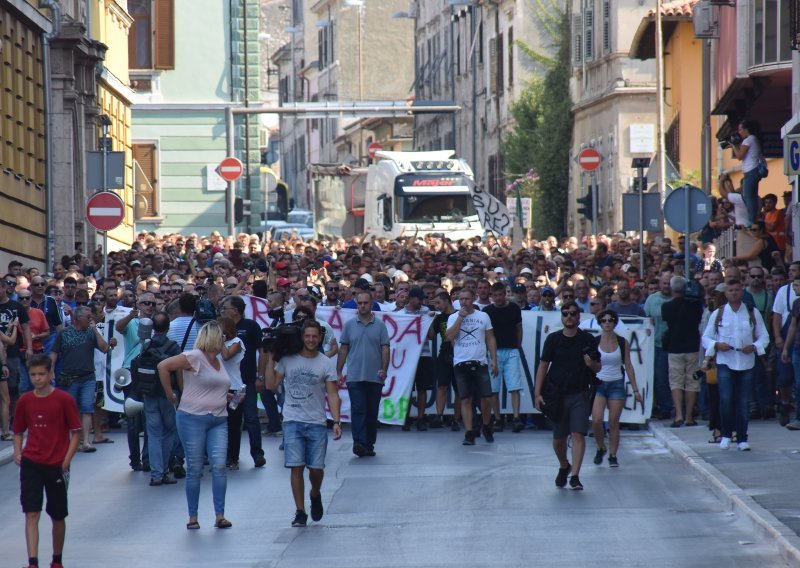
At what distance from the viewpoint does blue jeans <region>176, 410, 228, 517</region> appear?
12828mm

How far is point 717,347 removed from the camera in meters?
17.2

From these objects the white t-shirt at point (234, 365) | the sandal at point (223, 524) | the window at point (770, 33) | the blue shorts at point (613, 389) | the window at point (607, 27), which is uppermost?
the window at point (607, 27)

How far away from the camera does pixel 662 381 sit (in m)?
20.9

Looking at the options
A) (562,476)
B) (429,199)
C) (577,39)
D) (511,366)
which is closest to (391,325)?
(511,366)

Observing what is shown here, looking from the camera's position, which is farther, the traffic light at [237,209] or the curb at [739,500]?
the traffic light at [237,209]

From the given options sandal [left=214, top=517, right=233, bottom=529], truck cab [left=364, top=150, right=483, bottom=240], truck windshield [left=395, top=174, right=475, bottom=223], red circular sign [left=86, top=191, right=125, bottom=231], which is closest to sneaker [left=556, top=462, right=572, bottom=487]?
sandal [left=214, top=517, right=233, bottom=529]

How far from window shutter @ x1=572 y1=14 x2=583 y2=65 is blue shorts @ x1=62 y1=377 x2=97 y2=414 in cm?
3666

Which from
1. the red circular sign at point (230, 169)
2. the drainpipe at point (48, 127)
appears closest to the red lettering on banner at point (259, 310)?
the drainpipe at point (48, 127)

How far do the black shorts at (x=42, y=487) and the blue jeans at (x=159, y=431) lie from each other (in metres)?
4.26

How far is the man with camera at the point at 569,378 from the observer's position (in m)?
15.0

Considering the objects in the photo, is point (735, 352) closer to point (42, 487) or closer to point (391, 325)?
point (391, 325)

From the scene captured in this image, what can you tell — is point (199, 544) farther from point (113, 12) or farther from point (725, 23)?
point (113, 12)

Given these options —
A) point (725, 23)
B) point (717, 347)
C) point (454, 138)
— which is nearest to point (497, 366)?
point (717, 347)

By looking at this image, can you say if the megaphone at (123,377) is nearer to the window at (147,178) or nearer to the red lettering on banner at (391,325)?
the red lettering on banner at (391,325)
